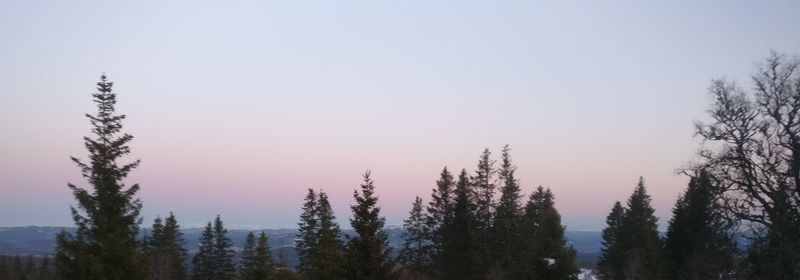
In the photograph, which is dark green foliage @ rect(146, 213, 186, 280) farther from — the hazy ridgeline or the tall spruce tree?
the tall spruce tree

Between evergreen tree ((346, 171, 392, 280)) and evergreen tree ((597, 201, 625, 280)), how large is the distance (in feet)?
127

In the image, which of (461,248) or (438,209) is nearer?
(461,248)

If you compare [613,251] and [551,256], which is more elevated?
[613,251]

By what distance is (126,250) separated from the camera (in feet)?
69.4

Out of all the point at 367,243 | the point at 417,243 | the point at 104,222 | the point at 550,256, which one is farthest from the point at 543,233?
the point at 417,243

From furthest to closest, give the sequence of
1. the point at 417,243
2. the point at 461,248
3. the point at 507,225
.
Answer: the point at 417,243 < the point at 507,225 < the point at 461,248

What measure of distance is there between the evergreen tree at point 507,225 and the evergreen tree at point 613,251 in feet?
45.2

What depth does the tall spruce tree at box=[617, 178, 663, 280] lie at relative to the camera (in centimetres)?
4371

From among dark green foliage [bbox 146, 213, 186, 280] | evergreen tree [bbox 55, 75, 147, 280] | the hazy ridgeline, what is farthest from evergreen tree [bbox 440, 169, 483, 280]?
dark green foliage [bbox 146, 213, 186, 280]

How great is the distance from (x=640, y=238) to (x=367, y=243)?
1611 inches

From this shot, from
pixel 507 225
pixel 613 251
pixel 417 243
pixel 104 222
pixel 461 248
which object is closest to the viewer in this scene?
pixel 104 222

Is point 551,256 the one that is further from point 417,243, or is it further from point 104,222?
point 417,243

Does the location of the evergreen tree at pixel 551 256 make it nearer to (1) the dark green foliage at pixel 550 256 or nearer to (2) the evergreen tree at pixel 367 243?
(1) the dark green foliage at pixel 550 256

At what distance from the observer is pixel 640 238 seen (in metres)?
55.1
